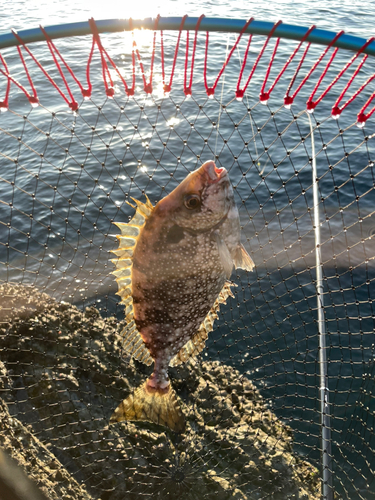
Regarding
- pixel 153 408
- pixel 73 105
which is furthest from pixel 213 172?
pixel 153 408

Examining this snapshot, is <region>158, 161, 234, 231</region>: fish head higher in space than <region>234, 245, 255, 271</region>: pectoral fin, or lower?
higher

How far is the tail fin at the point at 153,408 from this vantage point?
4.70m

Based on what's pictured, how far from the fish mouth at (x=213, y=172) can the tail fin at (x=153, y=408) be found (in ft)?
8.39

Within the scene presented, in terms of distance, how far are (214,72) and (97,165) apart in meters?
8.23

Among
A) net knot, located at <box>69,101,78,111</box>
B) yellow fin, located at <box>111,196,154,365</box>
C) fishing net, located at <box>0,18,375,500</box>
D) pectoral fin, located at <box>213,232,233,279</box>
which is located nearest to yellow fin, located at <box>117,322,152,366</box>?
yellow fin, located at <box>111,196,154,365</box>

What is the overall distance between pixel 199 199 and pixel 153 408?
8.40 feet

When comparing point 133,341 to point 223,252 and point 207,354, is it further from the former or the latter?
point 207,354

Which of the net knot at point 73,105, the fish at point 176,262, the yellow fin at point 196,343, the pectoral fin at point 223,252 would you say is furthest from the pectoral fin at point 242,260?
the net knot at point 73,105

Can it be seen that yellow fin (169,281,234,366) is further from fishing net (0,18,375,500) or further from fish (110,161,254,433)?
fishing net (0,18,375,500)

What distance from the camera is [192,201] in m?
4.14

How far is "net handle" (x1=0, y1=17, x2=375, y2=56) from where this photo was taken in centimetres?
377

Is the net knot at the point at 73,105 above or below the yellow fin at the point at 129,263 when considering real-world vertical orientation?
above

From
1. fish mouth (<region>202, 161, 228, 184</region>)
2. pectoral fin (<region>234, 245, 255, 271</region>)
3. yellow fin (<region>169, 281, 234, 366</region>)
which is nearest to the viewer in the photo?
fish mouth (<region>202, 161, 228, 184</region>)

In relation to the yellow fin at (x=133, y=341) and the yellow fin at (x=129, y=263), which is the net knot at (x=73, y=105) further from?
the yellow fin at (x=133, y=341)
